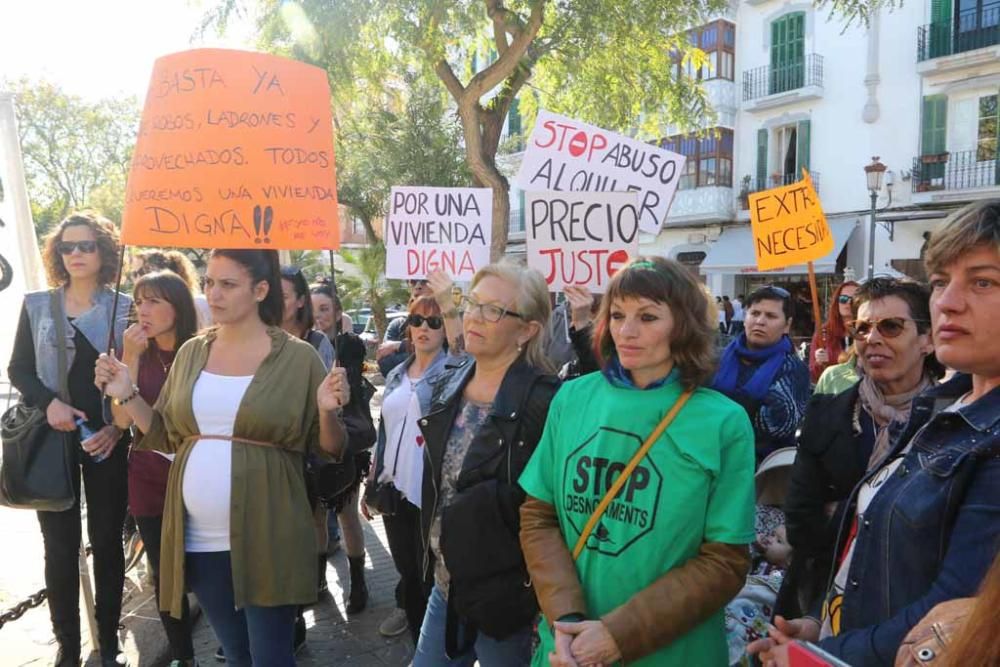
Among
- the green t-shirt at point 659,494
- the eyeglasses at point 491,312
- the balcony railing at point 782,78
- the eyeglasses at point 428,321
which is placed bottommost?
the green t-shirt at point 659,494

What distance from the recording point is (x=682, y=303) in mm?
2018

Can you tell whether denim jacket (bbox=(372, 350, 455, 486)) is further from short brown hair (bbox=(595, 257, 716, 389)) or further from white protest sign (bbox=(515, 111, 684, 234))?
short brown hair (bbox=(595, 257, 716, 389))

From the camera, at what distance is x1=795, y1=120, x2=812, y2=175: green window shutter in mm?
20250

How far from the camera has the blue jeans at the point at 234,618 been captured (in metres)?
2.55

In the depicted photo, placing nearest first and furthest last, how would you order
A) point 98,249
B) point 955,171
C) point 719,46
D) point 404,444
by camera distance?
point 404,444 → point 98,249 → point 955,171 → point 719,46

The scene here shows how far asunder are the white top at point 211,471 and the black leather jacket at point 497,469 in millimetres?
730

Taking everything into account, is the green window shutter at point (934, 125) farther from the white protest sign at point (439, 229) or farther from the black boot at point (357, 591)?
the black boot at point (357, 591)

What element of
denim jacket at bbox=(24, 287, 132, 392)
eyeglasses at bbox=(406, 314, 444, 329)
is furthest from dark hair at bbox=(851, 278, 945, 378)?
denim jacket at bbox=(24, 287, 132, 392)

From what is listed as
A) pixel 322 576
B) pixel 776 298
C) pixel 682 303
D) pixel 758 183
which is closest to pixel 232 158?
pixel 682 303

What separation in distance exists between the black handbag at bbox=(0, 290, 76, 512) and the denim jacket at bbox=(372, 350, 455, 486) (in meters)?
1.39

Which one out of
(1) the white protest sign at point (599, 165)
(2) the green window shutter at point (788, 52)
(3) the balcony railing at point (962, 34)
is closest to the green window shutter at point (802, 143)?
(2) the green window shutter at point (788, 52)

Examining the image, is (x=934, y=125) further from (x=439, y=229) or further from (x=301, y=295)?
(x=301, y=295)

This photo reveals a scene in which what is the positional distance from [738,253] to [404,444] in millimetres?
19588

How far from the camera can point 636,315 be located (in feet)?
6.63
